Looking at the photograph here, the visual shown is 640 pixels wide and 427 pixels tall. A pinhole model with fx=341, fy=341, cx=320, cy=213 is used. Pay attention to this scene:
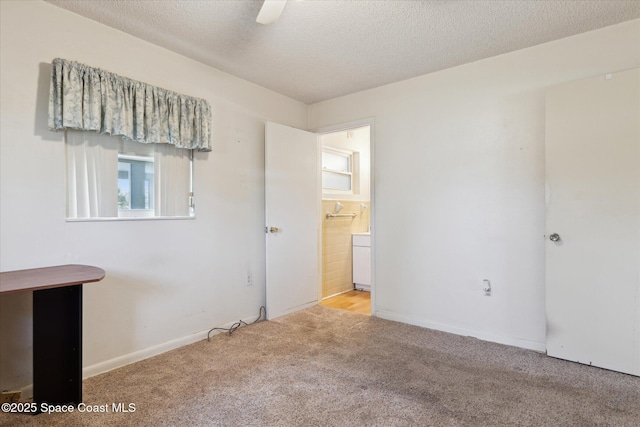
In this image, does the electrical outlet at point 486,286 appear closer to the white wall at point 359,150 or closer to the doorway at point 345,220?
the doorway at point 345,220

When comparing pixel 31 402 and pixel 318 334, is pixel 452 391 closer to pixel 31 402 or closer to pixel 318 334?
pixel 318 334

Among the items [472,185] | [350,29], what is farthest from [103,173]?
[472,185]

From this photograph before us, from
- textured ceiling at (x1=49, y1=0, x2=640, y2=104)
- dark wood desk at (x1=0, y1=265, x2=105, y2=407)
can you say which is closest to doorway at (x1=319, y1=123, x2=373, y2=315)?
textured ceiling at (x1=49, y1=0, x2=640, y2=104)

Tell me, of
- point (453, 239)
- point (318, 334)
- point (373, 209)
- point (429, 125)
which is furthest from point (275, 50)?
point (318, 334)

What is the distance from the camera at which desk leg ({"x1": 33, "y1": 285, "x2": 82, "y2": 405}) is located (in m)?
1.89

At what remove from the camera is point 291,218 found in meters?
3.76

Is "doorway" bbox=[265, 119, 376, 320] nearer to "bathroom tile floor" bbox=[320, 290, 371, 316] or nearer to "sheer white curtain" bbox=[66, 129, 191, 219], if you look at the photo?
"bathroom tile floor" bbox=[320, 290, 371, 316]

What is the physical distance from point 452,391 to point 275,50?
2784 millimetres

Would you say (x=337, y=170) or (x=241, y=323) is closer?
(x=241, y=323)

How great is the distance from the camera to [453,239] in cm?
316

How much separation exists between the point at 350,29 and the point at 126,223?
7.11 ft

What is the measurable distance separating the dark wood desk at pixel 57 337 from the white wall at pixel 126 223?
30 centimetres

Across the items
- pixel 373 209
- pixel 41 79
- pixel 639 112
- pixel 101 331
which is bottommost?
pixel 101 331

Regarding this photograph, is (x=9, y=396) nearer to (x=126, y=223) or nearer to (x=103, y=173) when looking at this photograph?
(x=126, y=223)
